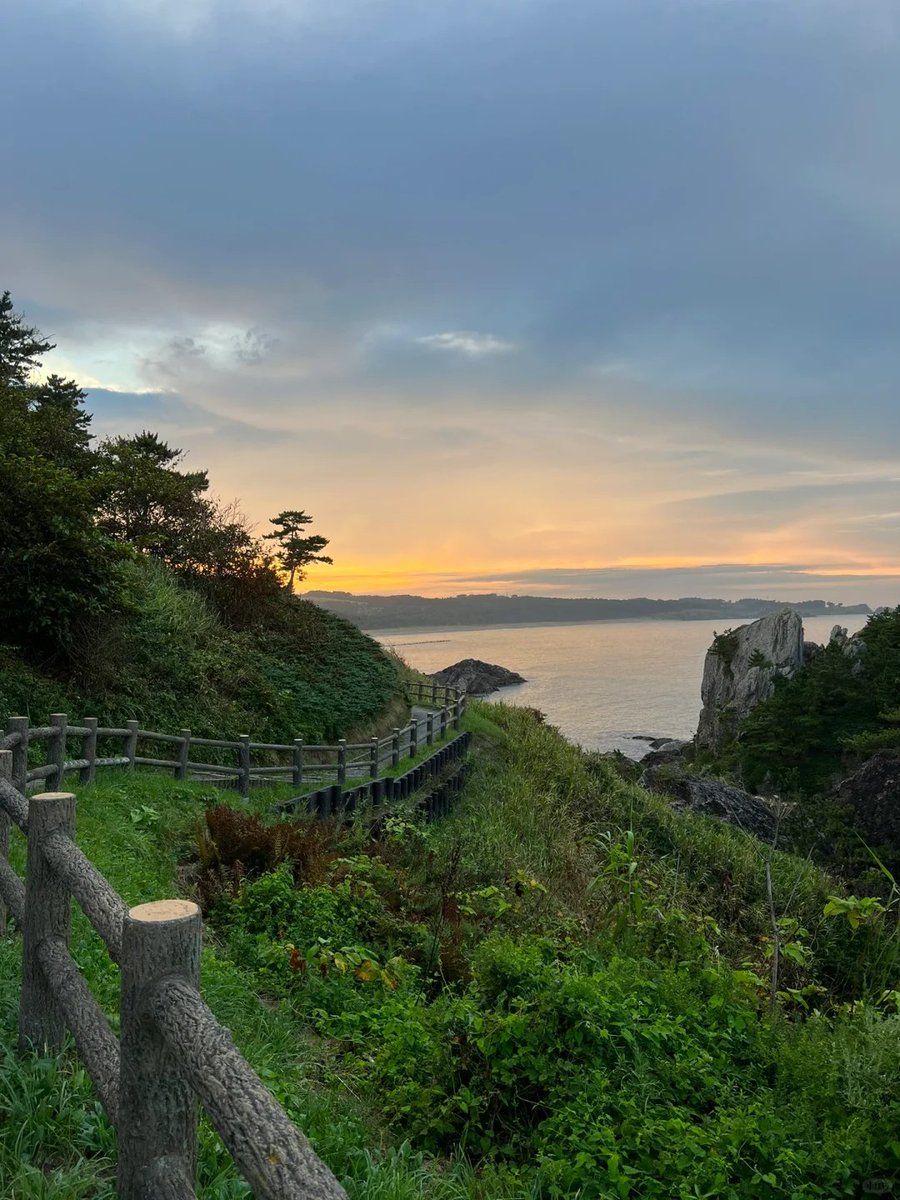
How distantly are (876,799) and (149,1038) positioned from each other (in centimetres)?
2826

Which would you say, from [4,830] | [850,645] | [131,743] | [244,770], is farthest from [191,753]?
[850,645]

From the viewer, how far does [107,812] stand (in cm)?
941

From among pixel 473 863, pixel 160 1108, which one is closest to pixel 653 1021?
pixel 160 1108

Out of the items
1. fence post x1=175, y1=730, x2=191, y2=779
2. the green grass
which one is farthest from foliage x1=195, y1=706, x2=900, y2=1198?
the green grass

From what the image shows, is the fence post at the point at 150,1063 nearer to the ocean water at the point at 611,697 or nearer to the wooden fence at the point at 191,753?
the wooden fence at the point at 191,753

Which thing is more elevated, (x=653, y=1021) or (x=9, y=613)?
(x=9, y=613)

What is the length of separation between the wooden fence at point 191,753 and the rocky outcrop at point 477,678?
49.4m

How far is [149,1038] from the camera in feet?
7.57

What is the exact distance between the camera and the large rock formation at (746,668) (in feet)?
146

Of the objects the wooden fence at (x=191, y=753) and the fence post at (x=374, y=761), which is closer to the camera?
the wooden fence at (x=191, y=753)

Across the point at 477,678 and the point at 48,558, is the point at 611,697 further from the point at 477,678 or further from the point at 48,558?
the point at 48,558

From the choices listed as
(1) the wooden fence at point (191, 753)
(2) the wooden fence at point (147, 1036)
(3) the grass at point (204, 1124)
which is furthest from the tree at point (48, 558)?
(2) the wooden fence at point (147, 1036)

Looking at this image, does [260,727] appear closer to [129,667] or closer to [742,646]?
[129,667]

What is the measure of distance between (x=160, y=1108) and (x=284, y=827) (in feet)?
23.8
